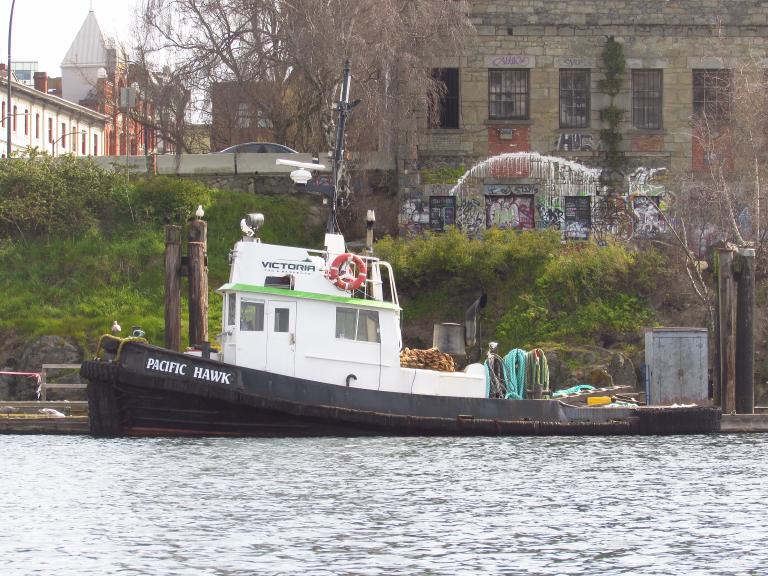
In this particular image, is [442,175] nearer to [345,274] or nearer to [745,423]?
[345,274]

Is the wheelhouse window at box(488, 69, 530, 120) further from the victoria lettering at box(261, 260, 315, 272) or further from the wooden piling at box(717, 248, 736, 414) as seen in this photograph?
the victoria lettering at box(261, 260, 315, 272)

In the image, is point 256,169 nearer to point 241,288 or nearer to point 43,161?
point 43,161

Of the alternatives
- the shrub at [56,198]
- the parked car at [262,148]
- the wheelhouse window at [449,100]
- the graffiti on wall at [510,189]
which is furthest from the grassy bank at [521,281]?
the shrub at [56,198]

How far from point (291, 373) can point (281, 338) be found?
0.66 meters

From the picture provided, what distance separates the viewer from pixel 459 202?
43531mm

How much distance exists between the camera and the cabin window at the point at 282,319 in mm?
27906

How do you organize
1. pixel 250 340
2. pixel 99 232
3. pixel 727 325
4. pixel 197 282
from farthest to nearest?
1. pixel 99 232
2. pixel 727 325
3. pixel 197 282
4. pixel 250 340

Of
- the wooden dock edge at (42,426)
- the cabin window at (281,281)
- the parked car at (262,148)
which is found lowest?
the wooden dock edge at (42,426)

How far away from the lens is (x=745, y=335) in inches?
1177

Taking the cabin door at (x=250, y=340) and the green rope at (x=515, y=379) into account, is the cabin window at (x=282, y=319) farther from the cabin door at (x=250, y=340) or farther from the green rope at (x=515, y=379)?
the green rope at (x=515, y=379)

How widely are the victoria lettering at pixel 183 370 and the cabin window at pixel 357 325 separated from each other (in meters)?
2.34

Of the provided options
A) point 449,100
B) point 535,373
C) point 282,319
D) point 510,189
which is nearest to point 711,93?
point 510,189

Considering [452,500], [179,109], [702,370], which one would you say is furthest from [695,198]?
[452,500]

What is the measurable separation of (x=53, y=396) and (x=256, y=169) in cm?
1096
